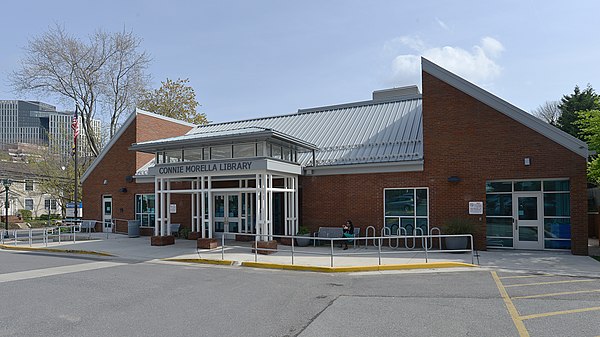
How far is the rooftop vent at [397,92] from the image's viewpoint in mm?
25703

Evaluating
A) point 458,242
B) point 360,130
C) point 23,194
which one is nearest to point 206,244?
point 360,130

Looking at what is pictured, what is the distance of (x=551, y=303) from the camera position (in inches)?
322

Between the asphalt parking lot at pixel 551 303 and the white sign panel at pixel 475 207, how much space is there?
15.5ft

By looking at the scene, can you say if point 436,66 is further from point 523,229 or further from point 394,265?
point 394,265

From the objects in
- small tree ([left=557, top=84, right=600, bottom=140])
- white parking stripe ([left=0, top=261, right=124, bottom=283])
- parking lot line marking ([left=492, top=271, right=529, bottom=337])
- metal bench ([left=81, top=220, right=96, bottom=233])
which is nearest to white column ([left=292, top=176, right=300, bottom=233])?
white parking stripe ([left=0, top=261, right=124, bottom=283])

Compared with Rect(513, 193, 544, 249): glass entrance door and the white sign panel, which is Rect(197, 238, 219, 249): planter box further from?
Rect(513, 193, 544, 249): glass entrance door

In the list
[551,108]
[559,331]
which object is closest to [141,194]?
[559,331]

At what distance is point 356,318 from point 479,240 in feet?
33.7

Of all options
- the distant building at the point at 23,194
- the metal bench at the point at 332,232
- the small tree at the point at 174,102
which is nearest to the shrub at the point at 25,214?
the distant building at the point at 23,194

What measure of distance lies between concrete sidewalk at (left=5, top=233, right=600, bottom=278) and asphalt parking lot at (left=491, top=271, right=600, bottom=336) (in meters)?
1.32

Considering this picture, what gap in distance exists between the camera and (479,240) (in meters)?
15.9

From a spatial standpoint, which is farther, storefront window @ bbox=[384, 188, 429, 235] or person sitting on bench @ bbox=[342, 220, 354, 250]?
storefront window @ bbox=[384, 188, 429, 235]

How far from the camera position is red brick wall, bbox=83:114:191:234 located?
25094mm

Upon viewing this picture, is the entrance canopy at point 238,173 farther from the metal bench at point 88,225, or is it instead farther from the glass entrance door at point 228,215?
the metal bench at point 88,225
